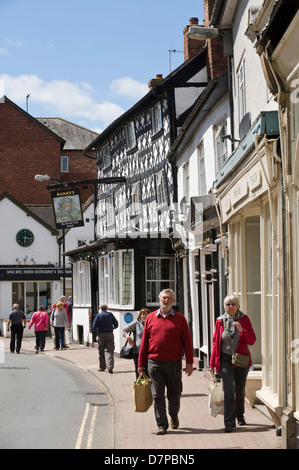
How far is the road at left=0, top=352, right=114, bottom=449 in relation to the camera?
1049cm

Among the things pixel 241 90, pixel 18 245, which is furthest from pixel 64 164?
pixel 241 90

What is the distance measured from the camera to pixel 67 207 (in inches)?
1284

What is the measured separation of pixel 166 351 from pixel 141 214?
831 inches

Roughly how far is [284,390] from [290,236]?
5.67 ft

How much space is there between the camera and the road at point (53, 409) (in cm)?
1049

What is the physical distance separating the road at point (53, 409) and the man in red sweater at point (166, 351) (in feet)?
2.99

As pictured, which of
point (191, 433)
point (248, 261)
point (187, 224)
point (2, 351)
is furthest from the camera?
point (2, 351)

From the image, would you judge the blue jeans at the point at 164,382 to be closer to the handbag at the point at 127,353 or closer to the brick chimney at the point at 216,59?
the handbag at the point at 127,353

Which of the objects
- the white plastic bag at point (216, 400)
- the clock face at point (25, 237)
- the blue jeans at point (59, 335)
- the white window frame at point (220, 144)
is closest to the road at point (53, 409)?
the white plastic bag at point (216, 400)

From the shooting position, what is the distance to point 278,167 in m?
8.96

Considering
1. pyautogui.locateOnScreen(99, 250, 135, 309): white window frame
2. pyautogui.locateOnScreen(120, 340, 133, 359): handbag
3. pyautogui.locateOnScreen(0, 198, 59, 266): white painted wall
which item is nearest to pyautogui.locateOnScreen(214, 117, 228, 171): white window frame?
pyautogui.locateOnScreen(120, 340, 133, 359): handbag

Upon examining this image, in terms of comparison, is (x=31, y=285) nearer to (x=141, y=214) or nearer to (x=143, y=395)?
(x=141, y=214)
